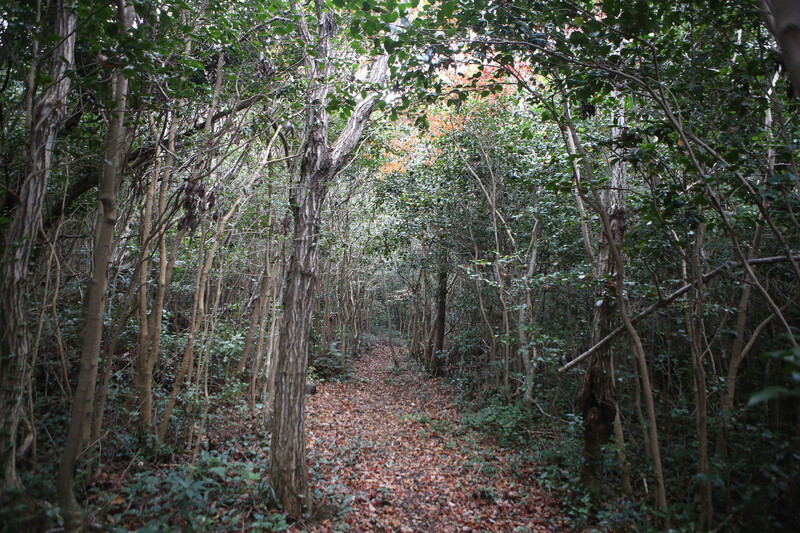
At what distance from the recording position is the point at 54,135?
306cm

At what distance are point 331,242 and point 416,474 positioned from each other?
13.5 feet

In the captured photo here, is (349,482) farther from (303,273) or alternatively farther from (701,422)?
(701,422)

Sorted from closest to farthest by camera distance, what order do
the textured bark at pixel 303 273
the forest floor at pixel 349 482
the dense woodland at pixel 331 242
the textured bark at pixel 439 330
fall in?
the dense woodland at pixel 331 242, the forest floor at pixel 349 482, the textured bark at pixel 303 273, the textured bark at pixel 439 330

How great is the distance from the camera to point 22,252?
9.02ft

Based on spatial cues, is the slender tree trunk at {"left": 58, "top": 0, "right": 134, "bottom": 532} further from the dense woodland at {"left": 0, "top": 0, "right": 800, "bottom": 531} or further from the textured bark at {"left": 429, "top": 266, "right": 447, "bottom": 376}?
the textured bark at {"left": 429, "top": 266, "right": 447, "bottom": 376}

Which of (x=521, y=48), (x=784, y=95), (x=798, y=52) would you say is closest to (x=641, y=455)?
(x=784, y=95)

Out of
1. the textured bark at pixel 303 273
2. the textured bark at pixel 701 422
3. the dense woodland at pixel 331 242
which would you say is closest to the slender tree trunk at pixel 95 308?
the dense woodland at pixel 331 242

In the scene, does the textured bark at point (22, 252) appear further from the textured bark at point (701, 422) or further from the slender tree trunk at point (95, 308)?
the textured bark at point (701, 422)

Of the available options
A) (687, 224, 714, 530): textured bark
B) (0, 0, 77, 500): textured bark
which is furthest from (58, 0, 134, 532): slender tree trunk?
(687, 224, 714, 530): textured bark

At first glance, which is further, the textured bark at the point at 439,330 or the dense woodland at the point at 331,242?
the textured bark at the point at 439,330

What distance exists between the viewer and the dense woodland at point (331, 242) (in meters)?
2.82

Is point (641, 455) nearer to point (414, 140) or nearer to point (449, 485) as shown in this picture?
point (449, 485)

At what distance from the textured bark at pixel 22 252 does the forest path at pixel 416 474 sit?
2.70 m

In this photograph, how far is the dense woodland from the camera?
2.82 m
